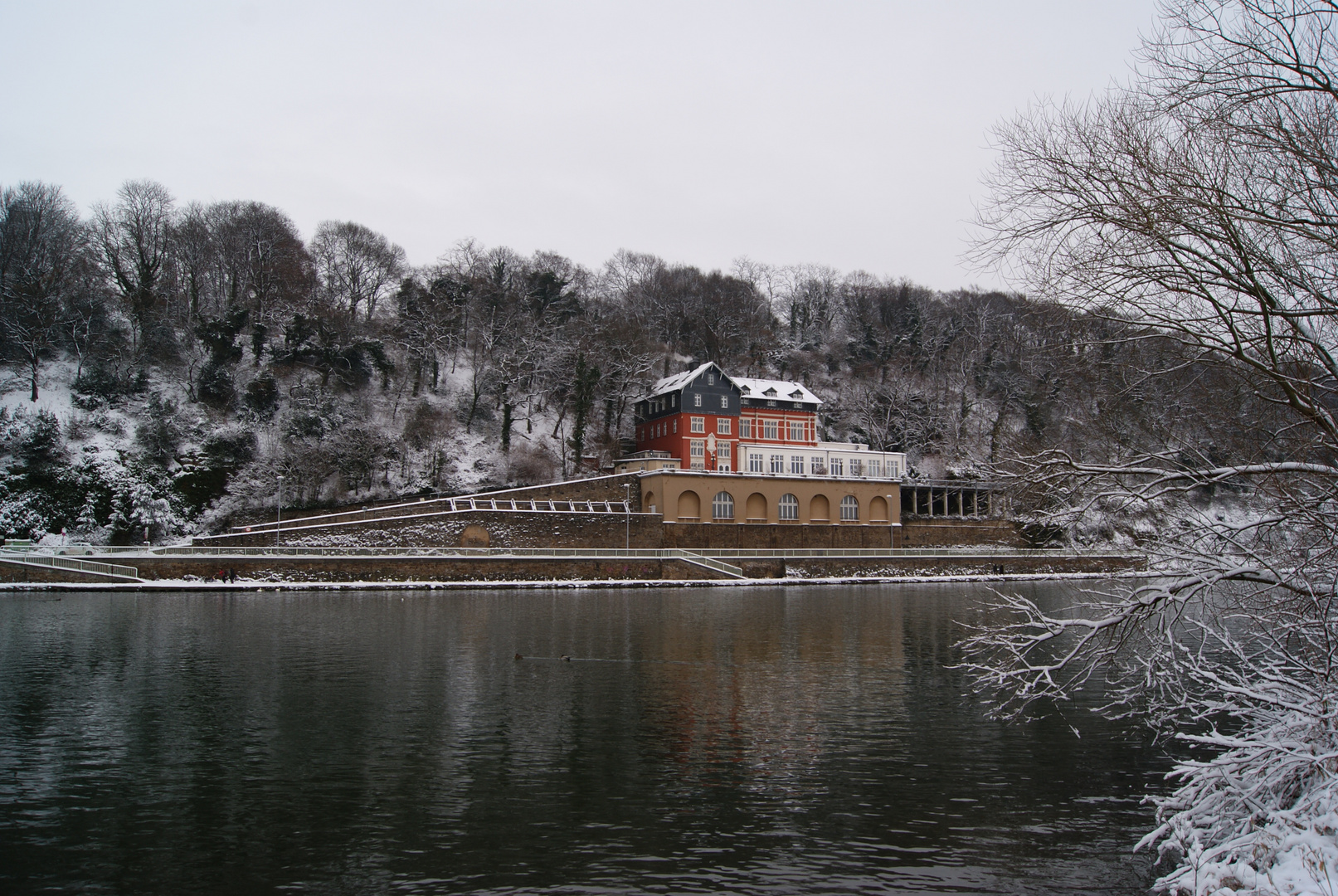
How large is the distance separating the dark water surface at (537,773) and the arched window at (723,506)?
104ft

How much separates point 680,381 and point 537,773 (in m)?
49.4

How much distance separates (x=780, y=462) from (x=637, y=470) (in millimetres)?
9314

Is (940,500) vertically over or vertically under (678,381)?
under

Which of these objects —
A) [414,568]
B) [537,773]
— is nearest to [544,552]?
[414,568]

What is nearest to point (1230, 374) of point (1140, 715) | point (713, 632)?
point (1140, 715)

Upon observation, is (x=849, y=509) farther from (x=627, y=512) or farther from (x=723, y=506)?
(x=627, y=512)

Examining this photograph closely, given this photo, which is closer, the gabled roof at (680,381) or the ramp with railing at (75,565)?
the ramp with railing at (75,565)

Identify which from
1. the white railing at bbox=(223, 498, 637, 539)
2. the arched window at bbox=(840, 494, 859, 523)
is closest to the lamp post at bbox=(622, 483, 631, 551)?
the white railing at bbox=(223, 498, 637, 539)

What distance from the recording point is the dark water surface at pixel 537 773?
943 cm

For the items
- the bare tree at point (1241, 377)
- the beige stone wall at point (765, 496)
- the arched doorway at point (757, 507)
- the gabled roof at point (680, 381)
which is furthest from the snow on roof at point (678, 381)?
the bare tree at point (1241, 377)

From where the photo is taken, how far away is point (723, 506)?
5612 centimetres

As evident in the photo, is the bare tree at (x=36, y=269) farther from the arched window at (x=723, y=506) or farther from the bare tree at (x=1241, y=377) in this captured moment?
the bare tree at (x=1241, y=377)

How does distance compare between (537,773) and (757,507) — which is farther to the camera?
(757,507)

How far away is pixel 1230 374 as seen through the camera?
8008mm
